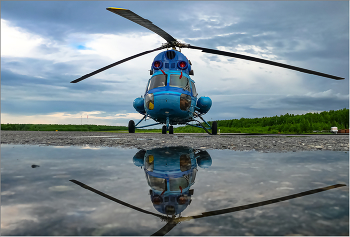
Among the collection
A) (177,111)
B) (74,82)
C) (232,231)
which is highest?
(74,82)

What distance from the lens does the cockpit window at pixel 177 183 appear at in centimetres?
182

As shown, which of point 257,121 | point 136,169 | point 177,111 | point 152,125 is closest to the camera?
point 136,169

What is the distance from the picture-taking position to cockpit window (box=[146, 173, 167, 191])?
1.83 m

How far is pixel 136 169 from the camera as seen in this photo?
260cm

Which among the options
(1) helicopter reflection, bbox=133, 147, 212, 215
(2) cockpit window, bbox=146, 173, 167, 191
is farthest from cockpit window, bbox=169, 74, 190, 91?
(2) cockpit window, bbox=146, 173, 167, 191

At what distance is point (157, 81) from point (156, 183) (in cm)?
970

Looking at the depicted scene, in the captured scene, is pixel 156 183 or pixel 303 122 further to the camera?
pixel 303 122

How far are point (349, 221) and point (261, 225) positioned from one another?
1.46ft

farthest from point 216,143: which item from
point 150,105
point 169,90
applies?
point 150,105

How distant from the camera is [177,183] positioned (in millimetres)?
1949

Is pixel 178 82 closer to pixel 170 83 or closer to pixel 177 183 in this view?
pixel 170 83

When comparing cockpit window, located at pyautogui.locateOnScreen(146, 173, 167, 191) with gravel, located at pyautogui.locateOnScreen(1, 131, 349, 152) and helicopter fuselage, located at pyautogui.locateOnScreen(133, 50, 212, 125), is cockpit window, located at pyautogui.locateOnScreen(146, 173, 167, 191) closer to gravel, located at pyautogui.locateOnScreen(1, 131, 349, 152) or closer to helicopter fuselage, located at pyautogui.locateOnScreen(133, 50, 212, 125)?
gravel, located at pyautogui.locateOnScreen(1, 131, 349, 152)

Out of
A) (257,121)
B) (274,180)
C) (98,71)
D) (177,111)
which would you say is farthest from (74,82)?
(257,121)

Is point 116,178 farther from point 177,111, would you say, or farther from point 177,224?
point 177,111
